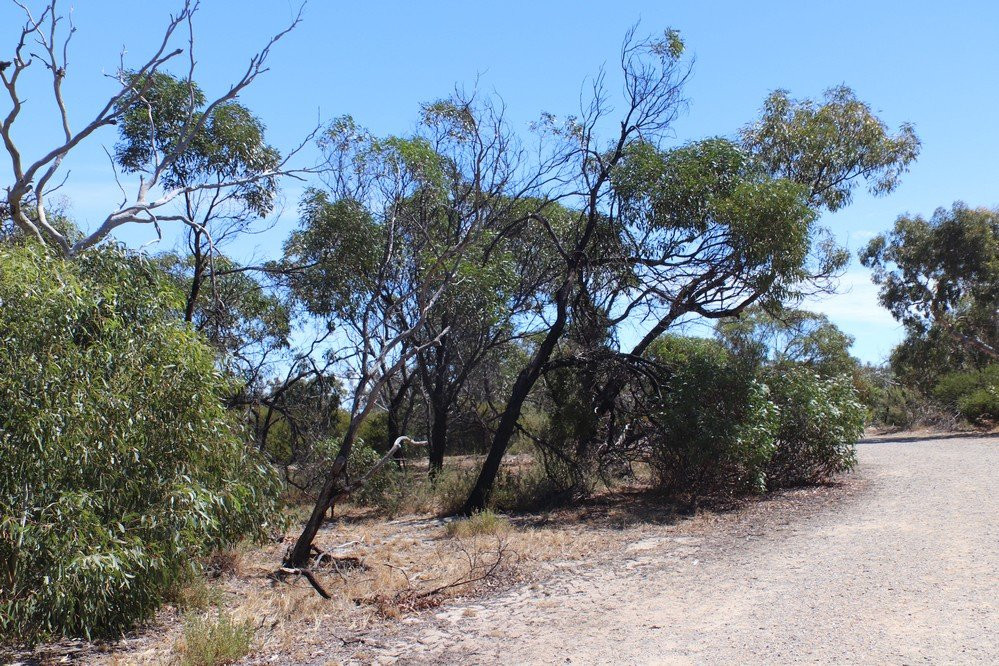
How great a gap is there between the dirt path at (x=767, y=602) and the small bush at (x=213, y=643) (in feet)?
3.34

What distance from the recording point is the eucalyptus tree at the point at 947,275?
28328 millimetres

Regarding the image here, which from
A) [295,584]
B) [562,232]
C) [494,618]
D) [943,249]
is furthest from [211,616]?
[943,249]

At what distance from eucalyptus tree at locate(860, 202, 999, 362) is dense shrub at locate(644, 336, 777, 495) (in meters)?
19.7

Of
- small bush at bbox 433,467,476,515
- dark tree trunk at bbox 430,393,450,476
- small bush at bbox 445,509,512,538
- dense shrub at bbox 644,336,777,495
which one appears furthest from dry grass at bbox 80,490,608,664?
dark tree trunk at bbox 430,393,450,476

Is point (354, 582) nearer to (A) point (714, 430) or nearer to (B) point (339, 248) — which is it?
(A) point (714, 430)

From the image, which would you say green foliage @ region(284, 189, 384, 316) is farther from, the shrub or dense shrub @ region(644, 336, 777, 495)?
the shrub

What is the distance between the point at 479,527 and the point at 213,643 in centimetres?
579

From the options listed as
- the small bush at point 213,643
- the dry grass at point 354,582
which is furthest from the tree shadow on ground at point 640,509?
the small bush at point 213,643

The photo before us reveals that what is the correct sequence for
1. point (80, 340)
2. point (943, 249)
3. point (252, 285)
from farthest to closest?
point (943, 249), point (252, 285), point (80, 340)

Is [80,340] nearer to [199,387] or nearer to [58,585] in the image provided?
[199,387]

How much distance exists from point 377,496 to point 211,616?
301 inches

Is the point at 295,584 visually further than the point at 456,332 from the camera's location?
No

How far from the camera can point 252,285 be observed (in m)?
15.9

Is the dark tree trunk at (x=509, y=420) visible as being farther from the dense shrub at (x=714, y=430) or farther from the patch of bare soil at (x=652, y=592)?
the dense shrub at (x=714, y=430)
